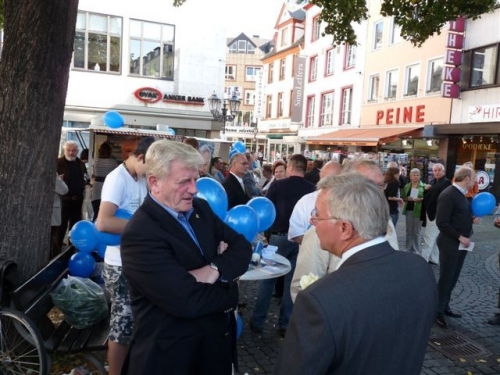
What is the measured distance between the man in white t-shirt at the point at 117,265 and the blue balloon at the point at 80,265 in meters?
1.36

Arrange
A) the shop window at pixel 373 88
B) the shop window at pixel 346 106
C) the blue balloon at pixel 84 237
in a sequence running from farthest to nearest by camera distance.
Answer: the shop window at pixel 346 106 → the shop window at pixel 373 88 → the blue balloon at pixel 84 237

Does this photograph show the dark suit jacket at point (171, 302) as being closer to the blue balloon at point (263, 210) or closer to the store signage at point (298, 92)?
the blue balloon at point (263, 210)

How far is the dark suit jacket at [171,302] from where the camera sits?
179 centimetres

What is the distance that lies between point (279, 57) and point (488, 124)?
20293mm

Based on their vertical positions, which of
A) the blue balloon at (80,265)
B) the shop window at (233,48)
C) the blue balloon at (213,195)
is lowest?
the blue balloon at (80,265)

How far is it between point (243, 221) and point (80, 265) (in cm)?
183

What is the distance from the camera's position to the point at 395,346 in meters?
1.37

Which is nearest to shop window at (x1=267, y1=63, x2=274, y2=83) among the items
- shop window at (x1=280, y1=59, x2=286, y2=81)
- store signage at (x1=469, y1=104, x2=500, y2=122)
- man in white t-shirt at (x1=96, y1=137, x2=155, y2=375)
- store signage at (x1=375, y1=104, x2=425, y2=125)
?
shop window at (x1=280, y1=59, x2=286, y2=81)

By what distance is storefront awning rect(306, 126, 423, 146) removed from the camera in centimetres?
1727

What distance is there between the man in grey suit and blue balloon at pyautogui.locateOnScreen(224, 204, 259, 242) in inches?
72.7

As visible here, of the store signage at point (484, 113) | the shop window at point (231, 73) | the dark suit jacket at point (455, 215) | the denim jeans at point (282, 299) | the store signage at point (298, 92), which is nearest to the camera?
the denim jeans at point (282, 299)

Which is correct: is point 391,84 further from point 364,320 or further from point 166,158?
point 364,320

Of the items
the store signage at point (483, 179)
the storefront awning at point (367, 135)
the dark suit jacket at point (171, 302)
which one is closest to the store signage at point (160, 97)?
the storefront awning at point (367, 135)

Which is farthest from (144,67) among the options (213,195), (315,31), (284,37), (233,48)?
(233,48)
